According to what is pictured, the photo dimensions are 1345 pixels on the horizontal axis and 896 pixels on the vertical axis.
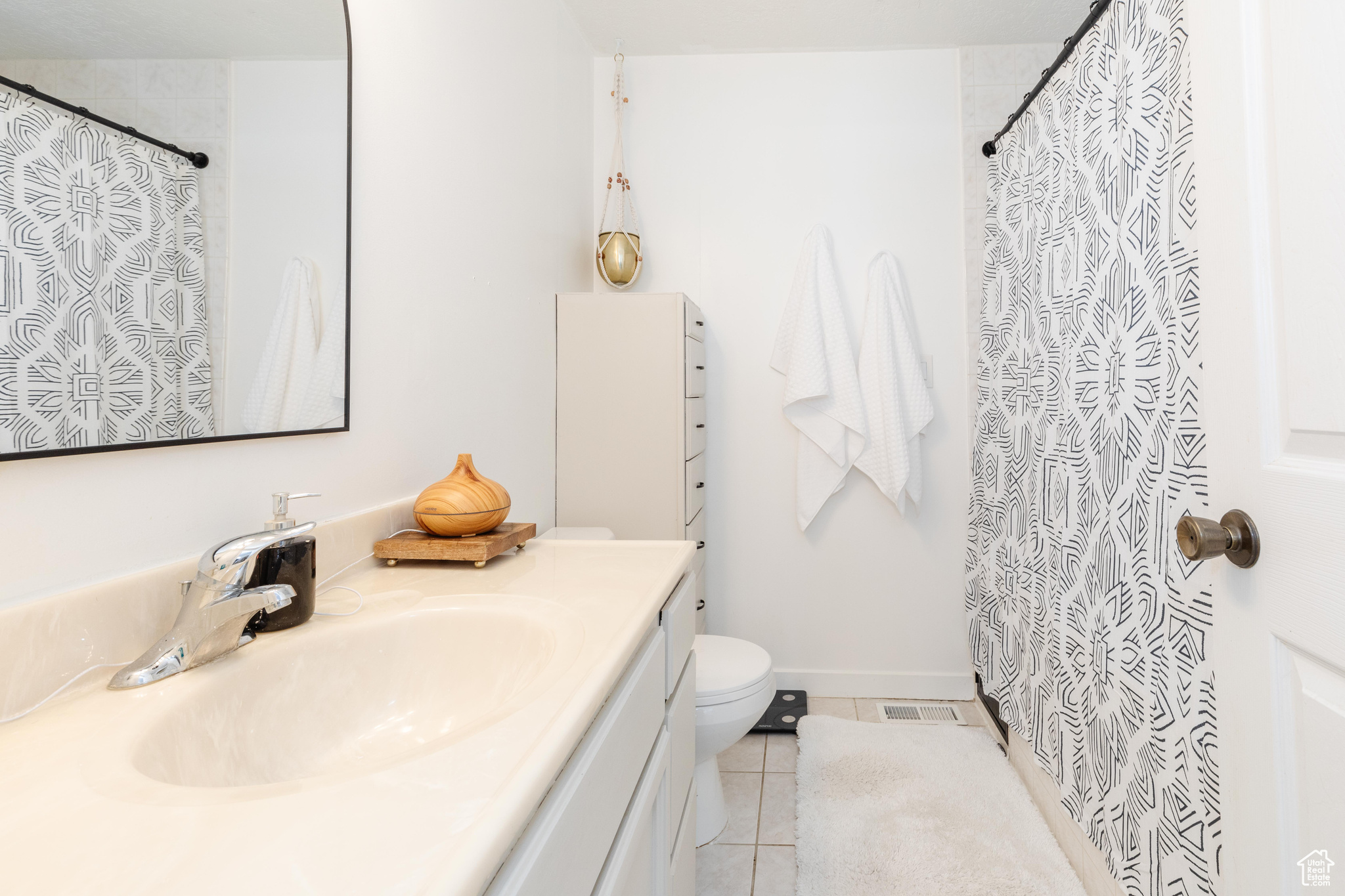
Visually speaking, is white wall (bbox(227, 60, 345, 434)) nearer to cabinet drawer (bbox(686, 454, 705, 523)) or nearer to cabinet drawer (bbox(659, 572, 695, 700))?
cabinet drawer (bbox(659, 572, 695, 700))

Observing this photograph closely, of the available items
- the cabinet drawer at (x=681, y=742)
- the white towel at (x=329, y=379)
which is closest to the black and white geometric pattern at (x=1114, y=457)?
the cabinet drawer at (x=681, y=742)

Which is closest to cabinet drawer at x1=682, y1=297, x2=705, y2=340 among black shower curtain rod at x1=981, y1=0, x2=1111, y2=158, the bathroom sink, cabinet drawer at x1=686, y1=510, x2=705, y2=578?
cabinet drawer at x1=686, y1=510, x2=705, y2=578

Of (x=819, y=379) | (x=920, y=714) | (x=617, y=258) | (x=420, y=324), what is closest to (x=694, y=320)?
(x=617, y=258)

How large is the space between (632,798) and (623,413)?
1.49m

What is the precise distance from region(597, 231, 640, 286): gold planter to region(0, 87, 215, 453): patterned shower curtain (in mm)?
1658

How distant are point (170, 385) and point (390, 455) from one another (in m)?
0.47

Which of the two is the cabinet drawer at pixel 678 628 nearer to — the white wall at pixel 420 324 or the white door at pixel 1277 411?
the white wall at pixel 420 324

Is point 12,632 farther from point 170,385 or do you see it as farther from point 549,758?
point 549,758

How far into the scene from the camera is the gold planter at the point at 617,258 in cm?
240

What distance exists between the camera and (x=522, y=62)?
1885mm

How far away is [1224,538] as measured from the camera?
74cm

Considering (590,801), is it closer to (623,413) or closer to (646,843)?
Answer: (646,843)

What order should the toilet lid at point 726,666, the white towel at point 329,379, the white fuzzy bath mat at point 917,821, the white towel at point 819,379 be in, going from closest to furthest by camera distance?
the white towel at point 329,379 → the white fuzzy bath mat at point 917,821 → the toilet lid at point 726,666 → the white towel at point 819,379

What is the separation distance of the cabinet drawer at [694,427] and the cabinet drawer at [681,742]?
103cm
